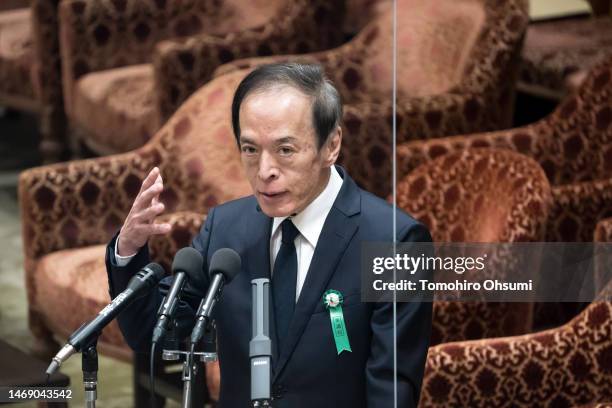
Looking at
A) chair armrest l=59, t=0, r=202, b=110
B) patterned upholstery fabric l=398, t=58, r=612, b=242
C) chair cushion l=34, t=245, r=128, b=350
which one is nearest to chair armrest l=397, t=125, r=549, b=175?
patterned upholstery fabric l=398, t=58, r=612, b=242

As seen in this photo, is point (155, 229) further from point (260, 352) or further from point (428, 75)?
point (428, 75)

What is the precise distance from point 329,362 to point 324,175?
0.80ft

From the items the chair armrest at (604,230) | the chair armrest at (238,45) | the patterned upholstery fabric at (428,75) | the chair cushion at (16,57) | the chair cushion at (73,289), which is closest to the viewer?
the chair armrest at (604,230)

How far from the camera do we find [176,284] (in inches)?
65.4

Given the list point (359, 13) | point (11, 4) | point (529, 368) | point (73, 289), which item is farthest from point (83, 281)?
point (11, 4)

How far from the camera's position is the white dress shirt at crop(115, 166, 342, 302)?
192 centimetres

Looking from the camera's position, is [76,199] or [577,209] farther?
[76,199]

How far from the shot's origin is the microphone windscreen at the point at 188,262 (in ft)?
5.49

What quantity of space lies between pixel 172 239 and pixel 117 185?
50 cm

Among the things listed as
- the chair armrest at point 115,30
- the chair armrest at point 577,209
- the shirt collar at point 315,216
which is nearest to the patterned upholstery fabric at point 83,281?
the chair armrest at point 577,209

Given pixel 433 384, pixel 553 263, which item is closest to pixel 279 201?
pixel 553 263

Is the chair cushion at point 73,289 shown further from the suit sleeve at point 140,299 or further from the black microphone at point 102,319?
the black microphone at point 102,319

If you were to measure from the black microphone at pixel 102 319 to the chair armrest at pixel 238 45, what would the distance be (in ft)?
9.47

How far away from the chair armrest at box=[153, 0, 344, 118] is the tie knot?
2693 mm
